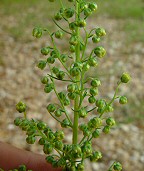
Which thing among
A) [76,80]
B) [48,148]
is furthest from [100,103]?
[48,148]

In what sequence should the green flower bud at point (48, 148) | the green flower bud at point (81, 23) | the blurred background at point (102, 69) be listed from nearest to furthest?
the green flower bud at point (81, 23) < the green flower bud at point (48, 148) < the blurred background at point (102, 69)

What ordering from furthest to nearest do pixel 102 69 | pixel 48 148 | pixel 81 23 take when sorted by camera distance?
pixel 102 69
pixel 48 148
pixel 81 23

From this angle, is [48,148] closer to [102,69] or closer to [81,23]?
[81,23]

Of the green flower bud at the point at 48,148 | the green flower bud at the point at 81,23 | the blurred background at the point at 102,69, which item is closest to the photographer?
the green flower bud at the point at 81,23

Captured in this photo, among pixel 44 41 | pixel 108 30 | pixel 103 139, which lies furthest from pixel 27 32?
pixel 103 139

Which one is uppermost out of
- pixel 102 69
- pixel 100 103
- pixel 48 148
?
pixel 102 69

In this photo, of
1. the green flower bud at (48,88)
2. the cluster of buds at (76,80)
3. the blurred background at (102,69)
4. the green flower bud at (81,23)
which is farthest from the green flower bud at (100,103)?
the blurred background at (102,69)

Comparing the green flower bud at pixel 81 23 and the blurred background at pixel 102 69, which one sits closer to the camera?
the green flower bud at pixel 81 23

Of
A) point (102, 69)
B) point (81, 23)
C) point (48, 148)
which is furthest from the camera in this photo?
point (102, 69)

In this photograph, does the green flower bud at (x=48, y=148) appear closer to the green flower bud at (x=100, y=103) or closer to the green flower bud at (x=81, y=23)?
the green flower bud at (x=100, y=103)

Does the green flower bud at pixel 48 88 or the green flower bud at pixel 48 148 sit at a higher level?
the green flower bud at pixel 48 88
